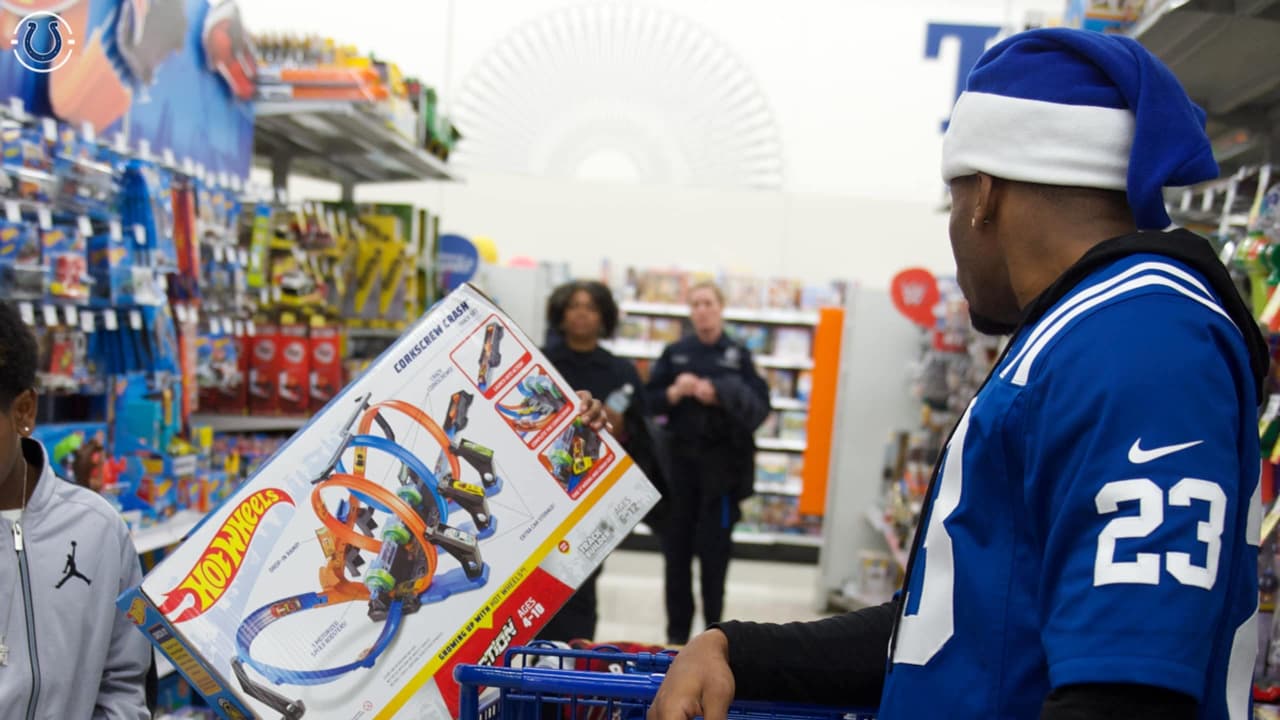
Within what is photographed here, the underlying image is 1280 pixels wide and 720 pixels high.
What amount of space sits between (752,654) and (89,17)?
234 cm

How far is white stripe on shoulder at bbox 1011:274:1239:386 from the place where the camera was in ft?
2.47

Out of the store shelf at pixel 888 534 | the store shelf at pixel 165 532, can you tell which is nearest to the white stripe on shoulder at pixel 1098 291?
the store shelf at pixel 165 532

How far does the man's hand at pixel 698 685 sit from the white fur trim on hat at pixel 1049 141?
53 cm

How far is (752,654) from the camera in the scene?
3.64 ft

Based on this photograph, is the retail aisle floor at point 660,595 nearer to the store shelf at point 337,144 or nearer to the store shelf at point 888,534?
the store shelf at point 888,534

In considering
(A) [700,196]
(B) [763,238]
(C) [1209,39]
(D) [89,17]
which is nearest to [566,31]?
(A) [700,196]

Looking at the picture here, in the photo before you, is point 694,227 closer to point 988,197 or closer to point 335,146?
point 335,146

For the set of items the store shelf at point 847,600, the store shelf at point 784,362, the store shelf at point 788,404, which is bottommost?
the store shelf at point 847,600

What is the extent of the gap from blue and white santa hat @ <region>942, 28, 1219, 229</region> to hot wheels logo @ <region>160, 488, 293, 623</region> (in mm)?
817

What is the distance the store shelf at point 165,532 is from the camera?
2469mm

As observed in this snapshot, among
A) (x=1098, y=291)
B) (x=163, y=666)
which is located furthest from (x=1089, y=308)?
(x=163, y=666)

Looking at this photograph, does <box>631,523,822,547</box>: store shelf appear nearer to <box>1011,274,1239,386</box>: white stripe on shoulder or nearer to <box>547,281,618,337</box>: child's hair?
<box>547,281,618,337</box>: child's hair

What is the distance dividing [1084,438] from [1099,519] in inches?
2.1

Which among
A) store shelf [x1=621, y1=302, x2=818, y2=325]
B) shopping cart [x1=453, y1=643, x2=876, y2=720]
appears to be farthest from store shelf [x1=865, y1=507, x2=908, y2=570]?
Answer: shopping cart [x1=453, y1=643, x2=876, y2=720]
